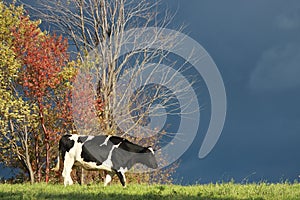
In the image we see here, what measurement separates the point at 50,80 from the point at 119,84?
11.2 feet

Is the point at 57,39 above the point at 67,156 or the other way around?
above

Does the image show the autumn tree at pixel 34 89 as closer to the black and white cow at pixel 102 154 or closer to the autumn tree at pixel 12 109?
the autumn tree at pixel 12 109

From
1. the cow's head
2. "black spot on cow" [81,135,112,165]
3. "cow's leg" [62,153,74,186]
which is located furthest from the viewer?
the cow's head

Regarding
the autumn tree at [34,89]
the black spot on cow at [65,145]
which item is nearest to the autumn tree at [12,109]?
the autumn tree at [34,89]

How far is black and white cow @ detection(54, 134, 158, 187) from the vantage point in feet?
49.2

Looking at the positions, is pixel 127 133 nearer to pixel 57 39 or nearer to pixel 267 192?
pixel 57 39

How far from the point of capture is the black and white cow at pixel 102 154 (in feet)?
Result: 49.2

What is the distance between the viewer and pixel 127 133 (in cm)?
2281

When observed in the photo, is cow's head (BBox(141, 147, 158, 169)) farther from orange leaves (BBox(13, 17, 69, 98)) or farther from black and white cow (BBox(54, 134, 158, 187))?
orange leaves (BBox(13, 17, 69, 98))

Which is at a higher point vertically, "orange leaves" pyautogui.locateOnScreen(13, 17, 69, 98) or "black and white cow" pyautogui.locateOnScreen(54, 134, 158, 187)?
"orange leaves" pyautogui.locateOnScreen(13, 17, 69, 98)

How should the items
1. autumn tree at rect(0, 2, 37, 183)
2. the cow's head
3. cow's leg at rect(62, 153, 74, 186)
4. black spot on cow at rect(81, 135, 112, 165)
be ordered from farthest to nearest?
autumn tree at rect(0, 2, 37, 183) → the cow's head → black spot on cow at rect(81, 135, 112, 165) → cow's leg at rect(62, 153, 74, 186)

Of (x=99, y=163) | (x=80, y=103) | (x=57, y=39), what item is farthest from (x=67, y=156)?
(x=57, y=39)

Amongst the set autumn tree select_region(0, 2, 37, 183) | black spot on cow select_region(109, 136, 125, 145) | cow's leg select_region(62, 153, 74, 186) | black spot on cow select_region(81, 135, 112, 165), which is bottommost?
cow's leg select_region(62, 153, 74, 186)

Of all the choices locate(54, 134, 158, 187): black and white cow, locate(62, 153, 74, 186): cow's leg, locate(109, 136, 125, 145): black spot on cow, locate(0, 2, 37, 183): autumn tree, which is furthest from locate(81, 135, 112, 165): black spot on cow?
locate(0, 2, 37, 183): autumn tree
